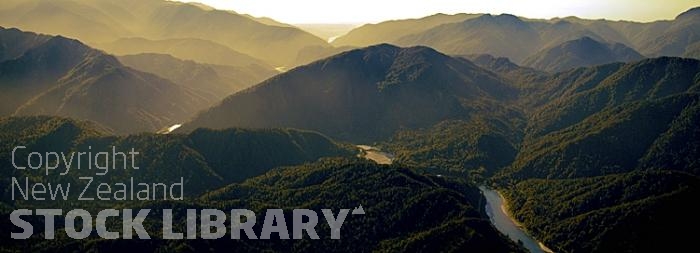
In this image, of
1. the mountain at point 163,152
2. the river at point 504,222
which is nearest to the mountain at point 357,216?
the river at point 504,222

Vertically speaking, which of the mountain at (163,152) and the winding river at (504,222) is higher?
the mountain at (163,152)

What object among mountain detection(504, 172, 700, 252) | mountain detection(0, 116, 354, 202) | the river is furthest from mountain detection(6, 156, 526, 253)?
mountain detection(504, 172, 700, 252)

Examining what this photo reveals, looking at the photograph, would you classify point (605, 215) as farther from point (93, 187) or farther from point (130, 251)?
point (93, 187)

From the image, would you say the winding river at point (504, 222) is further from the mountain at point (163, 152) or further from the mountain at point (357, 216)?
the mountain at point (163, 152)

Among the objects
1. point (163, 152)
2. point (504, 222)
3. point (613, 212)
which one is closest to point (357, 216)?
point (504, 222)

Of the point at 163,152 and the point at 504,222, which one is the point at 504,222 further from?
the point at 163,152

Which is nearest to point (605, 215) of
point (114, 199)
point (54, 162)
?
point (114, 199)

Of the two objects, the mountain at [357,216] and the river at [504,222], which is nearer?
the mountain at [357,216]
